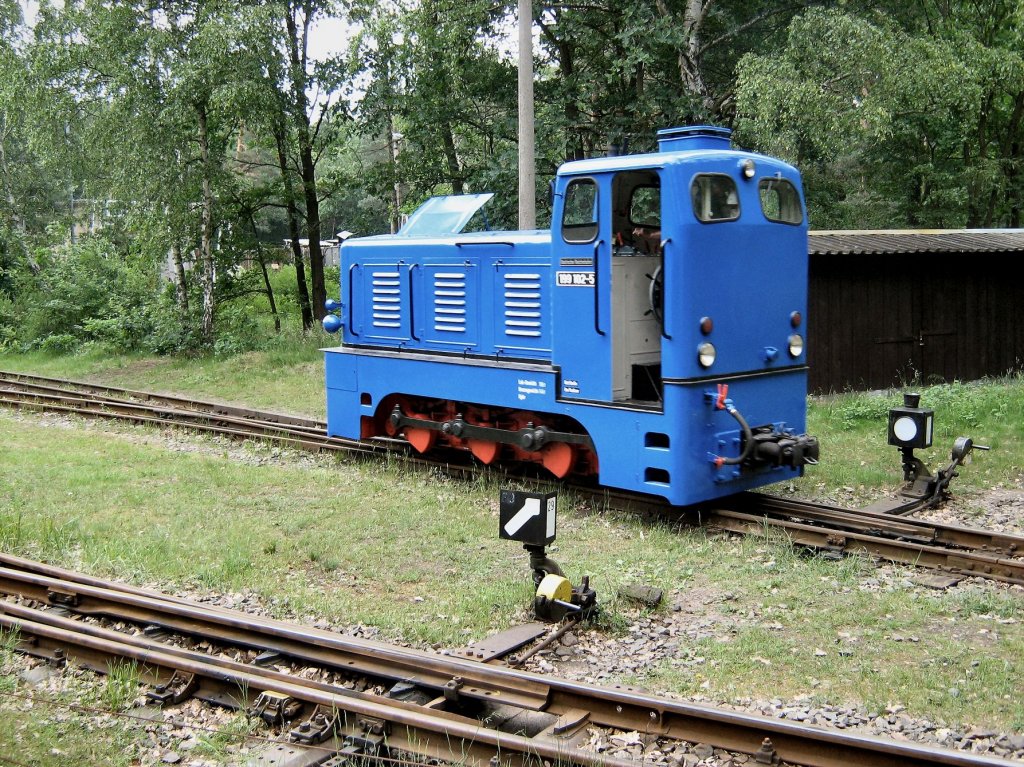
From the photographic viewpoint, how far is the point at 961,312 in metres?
17.0

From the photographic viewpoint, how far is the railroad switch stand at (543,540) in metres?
6.16

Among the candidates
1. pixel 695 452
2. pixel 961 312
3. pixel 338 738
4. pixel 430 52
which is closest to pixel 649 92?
pixel 430 52

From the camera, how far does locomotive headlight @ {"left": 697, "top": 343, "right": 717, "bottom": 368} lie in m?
8.01

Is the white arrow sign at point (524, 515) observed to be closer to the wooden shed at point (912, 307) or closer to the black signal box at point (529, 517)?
the black signal box at point (529, 517)

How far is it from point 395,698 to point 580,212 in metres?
4.85

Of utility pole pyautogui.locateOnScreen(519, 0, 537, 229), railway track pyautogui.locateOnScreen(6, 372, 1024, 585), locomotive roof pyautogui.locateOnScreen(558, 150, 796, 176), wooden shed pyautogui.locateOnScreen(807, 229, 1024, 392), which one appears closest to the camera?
railway track pyautogui.locateOnScreen(6, 372, 1024, 585)

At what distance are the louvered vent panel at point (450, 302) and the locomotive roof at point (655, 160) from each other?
1.97 meters

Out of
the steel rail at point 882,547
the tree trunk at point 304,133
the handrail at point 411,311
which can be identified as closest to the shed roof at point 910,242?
the handrail at point 411,311

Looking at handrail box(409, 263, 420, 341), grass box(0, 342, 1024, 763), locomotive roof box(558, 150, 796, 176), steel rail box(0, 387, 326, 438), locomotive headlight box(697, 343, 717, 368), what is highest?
locomotive roof box(558, 150, 796, 176)

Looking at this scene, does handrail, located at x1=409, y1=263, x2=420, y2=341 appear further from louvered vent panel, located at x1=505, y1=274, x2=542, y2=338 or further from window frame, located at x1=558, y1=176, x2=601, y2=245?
window frame, located at x1=558, y1=176, x2=601, y2=245

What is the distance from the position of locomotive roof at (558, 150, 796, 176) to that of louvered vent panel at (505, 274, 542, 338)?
1186mm

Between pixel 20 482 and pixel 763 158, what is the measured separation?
809 centimetres

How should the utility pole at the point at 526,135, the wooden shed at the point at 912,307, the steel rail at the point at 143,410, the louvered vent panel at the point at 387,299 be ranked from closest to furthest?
the louvered vent panel at the point at 387,299 < the utility pole at the point at 526,135 < the steel rail at the point at 143,410 < the wooden shed at the point at 912,307

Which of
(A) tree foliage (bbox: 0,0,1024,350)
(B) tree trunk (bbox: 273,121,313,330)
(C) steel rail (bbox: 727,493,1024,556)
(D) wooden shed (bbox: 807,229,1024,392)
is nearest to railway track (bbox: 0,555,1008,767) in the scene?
(C) steel rail (bbox: 727,493,1024,556)
